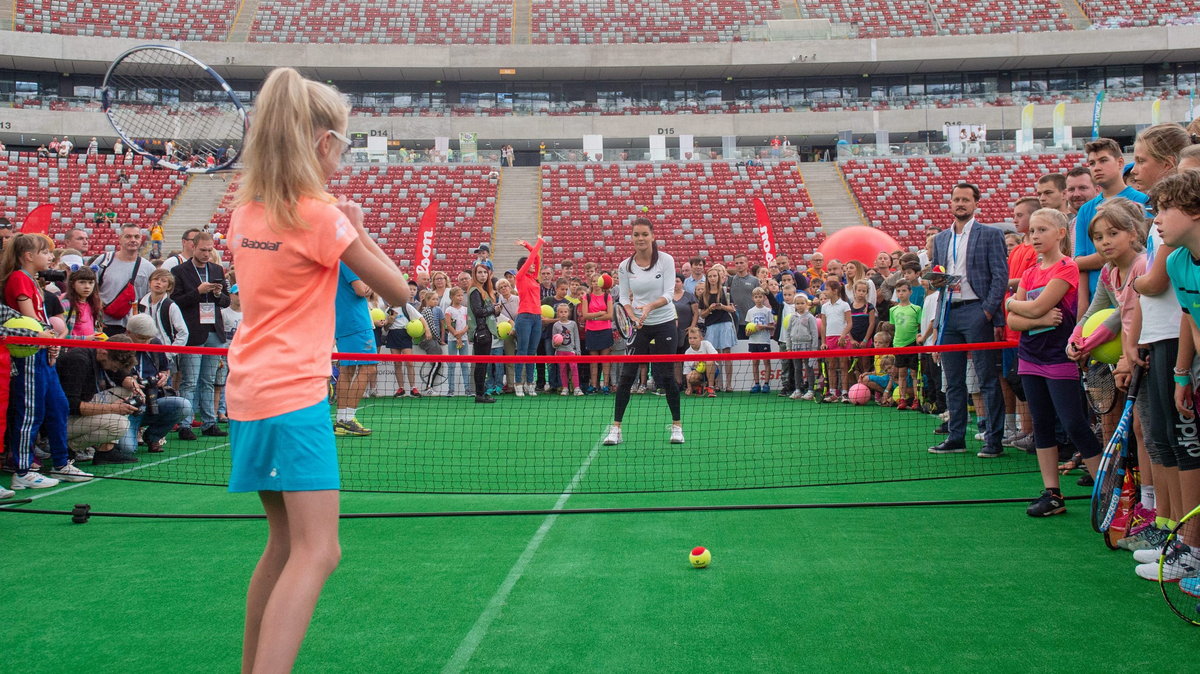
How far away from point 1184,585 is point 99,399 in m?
8.20

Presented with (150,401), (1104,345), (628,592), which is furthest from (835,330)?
(628,592)

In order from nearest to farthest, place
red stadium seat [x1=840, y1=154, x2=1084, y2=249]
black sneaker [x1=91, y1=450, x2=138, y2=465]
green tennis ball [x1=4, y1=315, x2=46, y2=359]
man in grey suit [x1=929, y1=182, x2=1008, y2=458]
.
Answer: green tennis ball [x1=4, y1=315, x2=46, y2=359] < man in grey suit [x1=929, y1=182, x2=1008, y2=458] < black sneaker [x1=91, y1=450, x2=138, y2=465] < red stadium seat [x1=840, y1=154, x2=1084, y2=249]

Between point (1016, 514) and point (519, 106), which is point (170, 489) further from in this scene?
point (519, 106)

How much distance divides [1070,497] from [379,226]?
1212 inches

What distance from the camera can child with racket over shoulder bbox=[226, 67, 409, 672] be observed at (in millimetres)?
2381

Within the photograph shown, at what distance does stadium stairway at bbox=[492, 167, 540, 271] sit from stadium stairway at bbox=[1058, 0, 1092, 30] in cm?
2998

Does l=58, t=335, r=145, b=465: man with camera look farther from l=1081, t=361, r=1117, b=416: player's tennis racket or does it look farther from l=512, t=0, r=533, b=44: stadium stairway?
l=512, t=0, r=533, b=44: stadium stairway

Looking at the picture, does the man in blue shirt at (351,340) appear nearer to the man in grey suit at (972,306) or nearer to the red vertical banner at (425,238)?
the man in grey suit at (972,306)

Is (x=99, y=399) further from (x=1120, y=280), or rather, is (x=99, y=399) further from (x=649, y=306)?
(x=1120, y=280)

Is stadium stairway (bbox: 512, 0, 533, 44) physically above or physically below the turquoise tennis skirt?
above

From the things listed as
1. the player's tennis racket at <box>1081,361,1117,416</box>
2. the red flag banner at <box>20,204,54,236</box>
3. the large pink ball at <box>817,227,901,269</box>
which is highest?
the red flag banner at <box>20,204,54,236</box>

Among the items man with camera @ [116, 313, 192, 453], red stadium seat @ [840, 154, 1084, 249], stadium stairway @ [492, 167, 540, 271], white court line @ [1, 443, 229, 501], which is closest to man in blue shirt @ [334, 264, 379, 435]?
white court line @ [1, 443, 229, 501]

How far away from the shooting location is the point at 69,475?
23.5 feet

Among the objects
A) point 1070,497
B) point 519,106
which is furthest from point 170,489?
point 519,106
